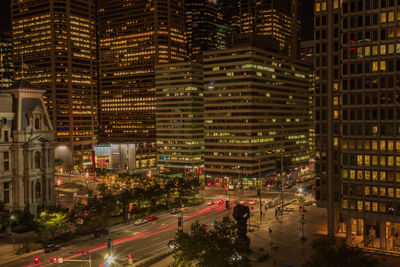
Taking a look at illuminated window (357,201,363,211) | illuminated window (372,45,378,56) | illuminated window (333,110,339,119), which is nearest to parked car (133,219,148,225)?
illuminated window (357,201,363,211)

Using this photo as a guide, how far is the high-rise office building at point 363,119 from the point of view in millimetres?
76438

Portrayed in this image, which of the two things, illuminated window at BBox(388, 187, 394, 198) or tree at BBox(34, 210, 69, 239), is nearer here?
illuminated window at BBox(388, 187, 394, 198)

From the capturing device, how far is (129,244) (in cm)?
7900

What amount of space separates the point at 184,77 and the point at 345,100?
390ft

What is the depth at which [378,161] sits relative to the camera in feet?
255

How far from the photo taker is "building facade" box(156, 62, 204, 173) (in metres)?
192

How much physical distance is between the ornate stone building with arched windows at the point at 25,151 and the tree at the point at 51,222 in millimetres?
20515

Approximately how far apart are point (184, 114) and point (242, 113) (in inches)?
1725

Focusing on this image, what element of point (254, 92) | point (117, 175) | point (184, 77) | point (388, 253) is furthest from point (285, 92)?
point (388, 253)

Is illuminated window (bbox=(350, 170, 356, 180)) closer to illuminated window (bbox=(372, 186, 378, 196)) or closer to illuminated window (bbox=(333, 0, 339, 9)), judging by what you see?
illuminated window (bbox=(372, 186, 378, 196))

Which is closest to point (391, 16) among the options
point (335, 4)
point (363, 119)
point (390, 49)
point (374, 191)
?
point (390, 49)

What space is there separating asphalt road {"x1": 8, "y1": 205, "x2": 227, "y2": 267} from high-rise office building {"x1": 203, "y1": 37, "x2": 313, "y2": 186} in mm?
56116

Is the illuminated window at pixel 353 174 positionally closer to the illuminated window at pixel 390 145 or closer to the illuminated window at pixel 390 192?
the illuminated window at pixel 390 192

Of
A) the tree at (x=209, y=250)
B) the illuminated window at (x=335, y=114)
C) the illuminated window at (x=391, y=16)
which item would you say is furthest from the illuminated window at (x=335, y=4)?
the tree at (x=209, y=250)
